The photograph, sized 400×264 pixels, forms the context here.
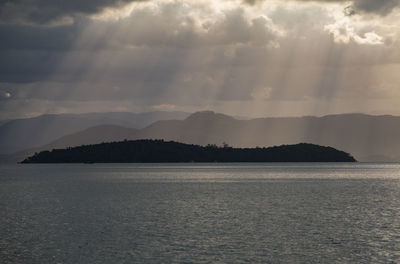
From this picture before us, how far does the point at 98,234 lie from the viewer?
5700 centimetres

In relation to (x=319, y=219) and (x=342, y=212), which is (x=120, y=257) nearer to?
(x=319, y=219)

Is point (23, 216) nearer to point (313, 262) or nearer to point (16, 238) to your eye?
point (16, 238)

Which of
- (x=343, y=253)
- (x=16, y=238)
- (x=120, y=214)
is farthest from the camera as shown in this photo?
(x=120, y=214)

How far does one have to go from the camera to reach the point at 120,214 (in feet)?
252

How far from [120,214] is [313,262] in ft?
135

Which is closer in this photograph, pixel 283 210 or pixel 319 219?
pixel 319 219

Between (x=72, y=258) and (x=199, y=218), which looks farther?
(x=199, y=218)

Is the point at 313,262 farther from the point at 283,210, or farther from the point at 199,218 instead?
the point at 283,210

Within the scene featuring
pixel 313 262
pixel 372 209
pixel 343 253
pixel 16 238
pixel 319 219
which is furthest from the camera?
pixel 372 209

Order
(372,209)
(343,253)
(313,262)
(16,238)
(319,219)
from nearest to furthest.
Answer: (313,262)
(343,253)
(16,238)
(319,219)
(372,209)

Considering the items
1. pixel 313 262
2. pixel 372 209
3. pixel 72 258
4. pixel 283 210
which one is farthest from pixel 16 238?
pixel 372 209

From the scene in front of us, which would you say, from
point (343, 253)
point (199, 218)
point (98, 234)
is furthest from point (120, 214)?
point (343, 253)

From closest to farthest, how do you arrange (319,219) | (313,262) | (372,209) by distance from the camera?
→ (313,262) < (319,219) < (372,209)

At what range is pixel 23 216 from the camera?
73.8 m
